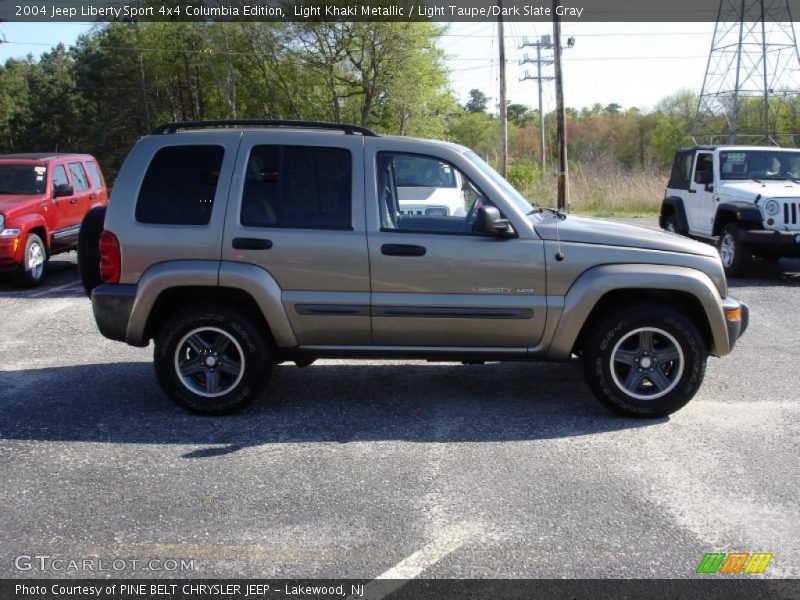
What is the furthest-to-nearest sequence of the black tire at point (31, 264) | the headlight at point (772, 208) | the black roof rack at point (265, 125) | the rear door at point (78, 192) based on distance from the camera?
the rear door at point (78, 192) → the headlight at point (772, 208) → the black tire at point (31, 264) → the black roof rack at point (265, 125)

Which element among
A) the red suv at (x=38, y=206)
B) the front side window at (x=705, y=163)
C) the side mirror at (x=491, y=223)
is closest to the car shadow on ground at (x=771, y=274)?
the front side window at (x=705, y=163)

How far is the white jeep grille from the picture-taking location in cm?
1166

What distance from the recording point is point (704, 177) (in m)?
13.1

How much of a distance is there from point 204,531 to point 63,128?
6693cm

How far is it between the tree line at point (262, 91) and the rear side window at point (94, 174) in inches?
972

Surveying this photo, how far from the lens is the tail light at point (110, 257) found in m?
5.72

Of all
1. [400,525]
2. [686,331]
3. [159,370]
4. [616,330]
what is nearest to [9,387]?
[159,370]

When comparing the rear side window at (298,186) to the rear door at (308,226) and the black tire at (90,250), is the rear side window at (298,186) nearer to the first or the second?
the rear door at (308,226)

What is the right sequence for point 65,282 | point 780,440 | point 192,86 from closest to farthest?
point 780,440 → point 65,282 → point 192,86

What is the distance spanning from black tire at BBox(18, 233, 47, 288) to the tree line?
27.2m

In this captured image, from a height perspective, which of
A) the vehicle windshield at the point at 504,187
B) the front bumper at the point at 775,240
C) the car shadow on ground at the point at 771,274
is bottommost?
the car shadow on ground at the point at 771,274

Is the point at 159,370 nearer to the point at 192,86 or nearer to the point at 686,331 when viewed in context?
the point at 686,331

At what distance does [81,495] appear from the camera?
4.46 metres

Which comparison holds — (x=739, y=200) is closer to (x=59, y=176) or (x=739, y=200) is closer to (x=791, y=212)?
(x=791, y=212)
